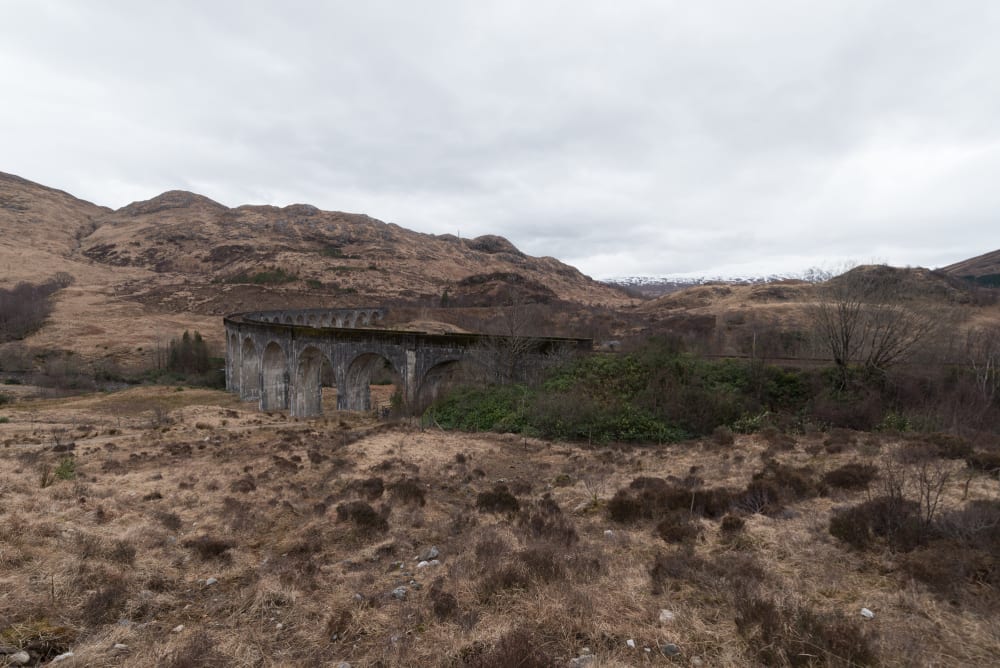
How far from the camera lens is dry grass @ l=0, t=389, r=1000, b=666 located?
4.80 m

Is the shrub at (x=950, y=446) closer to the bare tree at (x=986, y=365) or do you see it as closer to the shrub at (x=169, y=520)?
the bare tree at (x=986, y=365)

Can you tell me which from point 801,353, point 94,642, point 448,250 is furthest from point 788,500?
point 448,250

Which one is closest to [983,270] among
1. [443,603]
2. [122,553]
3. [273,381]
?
[273,381]

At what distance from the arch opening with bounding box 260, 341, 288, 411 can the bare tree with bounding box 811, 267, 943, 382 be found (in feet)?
116

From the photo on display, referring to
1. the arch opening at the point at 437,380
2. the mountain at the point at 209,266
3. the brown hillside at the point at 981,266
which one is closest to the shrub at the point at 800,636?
the arch opening at the point at 437,380

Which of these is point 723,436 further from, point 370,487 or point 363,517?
point 363,517

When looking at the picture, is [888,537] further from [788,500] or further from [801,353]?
[801,353]

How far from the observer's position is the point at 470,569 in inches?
265

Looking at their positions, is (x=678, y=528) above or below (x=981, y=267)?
below

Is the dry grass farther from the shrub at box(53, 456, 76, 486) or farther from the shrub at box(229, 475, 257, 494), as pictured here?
the shrub at box(53, 456, 76, 486)

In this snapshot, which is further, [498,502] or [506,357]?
[506,357]

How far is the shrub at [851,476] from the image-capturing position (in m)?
9.11

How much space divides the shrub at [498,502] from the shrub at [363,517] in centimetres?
213

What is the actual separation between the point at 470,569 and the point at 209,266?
431 ft
